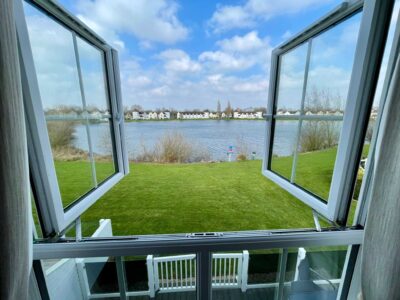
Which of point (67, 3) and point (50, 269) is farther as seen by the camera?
point (50, 269)

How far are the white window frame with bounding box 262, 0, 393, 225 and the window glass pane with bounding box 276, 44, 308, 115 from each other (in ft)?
0.15

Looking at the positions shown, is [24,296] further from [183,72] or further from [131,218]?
[183,72]

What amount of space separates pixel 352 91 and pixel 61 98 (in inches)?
57.3

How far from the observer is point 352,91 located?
987mm

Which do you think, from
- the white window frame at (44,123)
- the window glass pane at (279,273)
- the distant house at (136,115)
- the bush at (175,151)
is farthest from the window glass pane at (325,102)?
the white window frame at (44,123)

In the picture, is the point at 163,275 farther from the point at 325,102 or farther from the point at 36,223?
the point at 325,102

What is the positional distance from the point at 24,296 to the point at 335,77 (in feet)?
5.49

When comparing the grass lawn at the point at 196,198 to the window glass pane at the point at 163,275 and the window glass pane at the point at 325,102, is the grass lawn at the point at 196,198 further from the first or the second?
the window glass pane at the point at 163,275

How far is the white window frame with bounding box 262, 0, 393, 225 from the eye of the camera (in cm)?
90

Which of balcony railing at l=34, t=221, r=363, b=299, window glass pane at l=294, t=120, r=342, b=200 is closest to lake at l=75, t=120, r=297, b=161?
window glass pane at l=294, t=120, r=342, b=200

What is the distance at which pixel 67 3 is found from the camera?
1.01 meters

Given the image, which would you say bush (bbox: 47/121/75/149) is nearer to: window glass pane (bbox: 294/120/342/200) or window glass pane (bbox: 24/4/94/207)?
window glass pane (bbox: 24/4/94/207)

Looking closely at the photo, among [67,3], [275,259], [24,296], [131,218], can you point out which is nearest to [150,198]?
[131,218]

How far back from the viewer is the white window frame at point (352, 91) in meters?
0.90
